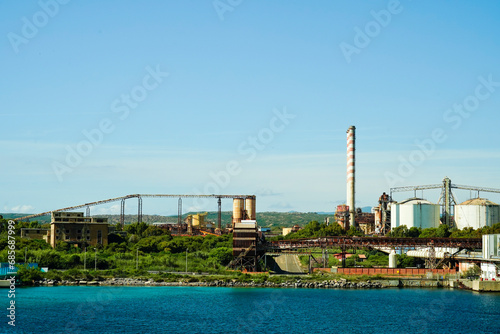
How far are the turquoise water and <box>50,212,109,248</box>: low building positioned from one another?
34871 mm

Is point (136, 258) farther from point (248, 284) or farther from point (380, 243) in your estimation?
point (380, 243)

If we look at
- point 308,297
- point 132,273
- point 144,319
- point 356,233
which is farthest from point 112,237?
point 144,319

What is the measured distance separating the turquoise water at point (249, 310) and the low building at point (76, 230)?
114 ft

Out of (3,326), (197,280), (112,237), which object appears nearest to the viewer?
(3,326)

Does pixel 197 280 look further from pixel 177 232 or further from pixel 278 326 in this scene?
pixel 177 232

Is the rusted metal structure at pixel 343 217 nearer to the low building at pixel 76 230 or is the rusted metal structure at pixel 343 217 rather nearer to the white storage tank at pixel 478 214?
the white storage tank at pixel 478 214

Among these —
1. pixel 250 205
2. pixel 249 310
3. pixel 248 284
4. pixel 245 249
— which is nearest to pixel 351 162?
pixel 250 205

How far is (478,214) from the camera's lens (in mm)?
134625

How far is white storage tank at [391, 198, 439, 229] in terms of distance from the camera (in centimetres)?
14000

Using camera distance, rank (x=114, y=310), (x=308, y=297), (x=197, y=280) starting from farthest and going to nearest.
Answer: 1. (x=197, y=280)
2. (x=308, y=297)
3. (x=114, y=310)

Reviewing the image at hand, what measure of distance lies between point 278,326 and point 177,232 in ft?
392

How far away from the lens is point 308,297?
66.8m

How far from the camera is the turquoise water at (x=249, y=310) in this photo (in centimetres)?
5034

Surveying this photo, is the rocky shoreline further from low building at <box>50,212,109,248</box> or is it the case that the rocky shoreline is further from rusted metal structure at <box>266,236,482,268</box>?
low building at <box>50,212,109,248</box>
